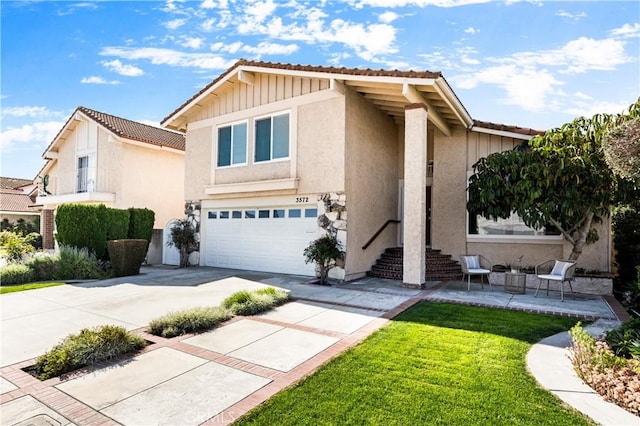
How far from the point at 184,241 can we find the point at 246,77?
718 cm

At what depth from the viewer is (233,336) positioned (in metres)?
6.09

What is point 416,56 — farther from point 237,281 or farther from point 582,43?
point 237,281

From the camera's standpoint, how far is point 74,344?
5098 mm

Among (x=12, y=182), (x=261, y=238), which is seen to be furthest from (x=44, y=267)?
(x=12, y=182)

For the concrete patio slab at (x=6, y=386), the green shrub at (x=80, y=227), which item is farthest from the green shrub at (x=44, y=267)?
the concrete patio slab at (x=6, y=386)

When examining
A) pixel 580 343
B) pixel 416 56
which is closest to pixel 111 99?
pixel 416 56

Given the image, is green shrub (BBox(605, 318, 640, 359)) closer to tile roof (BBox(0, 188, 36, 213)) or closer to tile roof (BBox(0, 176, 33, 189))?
tile roof (BBox(0, 188, 36, 213))

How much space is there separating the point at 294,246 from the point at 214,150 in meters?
5.51

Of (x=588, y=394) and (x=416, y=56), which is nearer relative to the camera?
(x=588, y=394)

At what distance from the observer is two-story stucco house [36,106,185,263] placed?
61.1 feet

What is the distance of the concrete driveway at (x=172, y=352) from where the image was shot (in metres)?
3.77

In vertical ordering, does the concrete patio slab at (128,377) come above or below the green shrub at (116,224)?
below

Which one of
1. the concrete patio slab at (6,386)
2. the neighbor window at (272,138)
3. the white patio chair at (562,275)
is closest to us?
the concrete patio slab at (6,386)

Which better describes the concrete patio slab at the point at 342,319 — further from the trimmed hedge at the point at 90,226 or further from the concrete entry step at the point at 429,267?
the trimmed hedge at the point at 90,226
